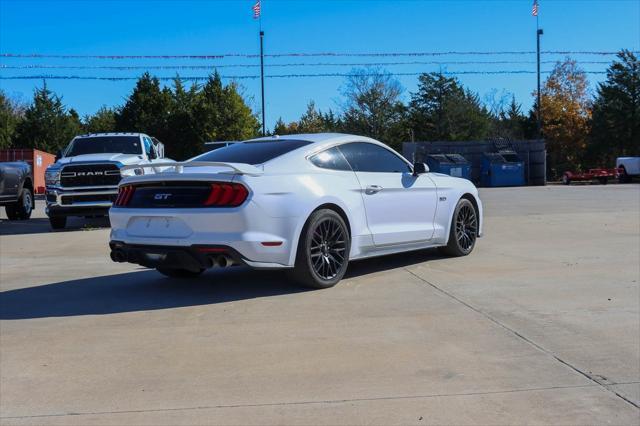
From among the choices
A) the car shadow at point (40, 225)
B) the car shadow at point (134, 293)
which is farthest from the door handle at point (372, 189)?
the car shadow at point (40, 225)

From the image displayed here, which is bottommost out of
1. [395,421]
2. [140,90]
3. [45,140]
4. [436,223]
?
[395,421]

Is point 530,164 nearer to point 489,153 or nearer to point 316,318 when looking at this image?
point 489,153

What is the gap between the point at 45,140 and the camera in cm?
5441

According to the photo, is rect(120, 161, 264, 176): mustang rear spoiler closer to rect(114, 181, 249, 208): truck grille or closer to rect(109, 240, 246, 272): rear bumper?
rect(114, 181, 249, 208): truck grille

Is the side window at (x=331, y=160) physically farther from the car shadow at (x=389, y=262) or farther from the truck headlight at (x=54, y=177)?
the truck headlight at (x=54, y=177)

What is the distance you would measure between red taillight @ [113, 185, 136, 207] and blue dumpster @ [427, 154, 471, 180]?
93.8ft

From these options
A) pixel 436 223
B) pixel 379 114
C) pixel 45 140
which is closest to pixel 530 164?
pixel 379 114

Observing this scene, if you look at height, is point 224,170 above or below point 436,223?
above

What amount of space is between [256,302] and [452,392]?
8.56ft

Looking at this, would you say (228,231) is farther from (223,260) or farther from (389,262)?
(389,262)

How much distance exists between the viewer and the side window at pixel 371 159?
6.88 meters

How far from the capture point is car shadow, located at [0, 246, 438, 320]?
5.78 m

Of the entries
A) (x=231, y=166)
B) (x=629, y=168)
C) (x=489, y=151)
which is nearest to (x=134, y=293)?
(x=231, y=166)

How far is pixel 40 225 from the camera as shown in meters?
14.8
